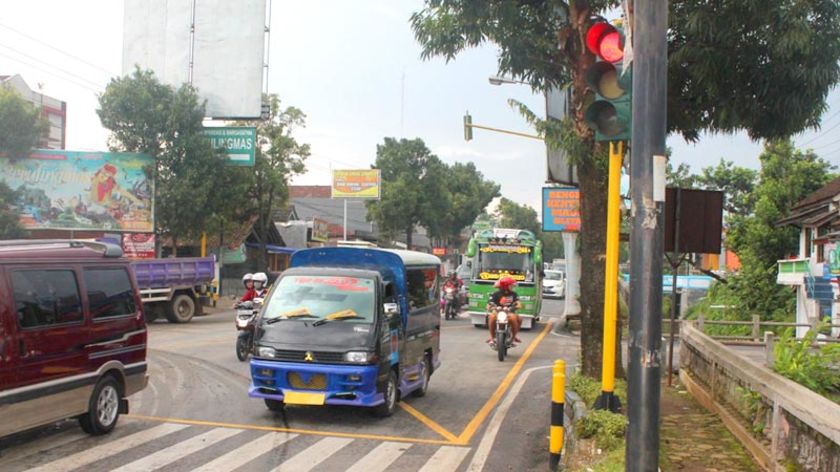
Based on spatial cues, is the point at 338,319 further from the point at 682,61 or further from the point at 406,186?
the point at 406,186

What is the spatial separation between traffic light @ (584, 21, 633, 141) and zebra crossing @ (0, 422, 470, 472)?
12.2ft

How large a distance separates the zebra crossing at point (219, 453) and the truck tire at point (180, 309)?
16042 mm

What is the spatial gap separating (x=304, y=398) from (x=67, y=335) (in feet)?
8.94

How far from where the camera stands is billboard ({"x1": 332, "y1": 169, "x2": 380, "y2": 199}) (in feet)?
150

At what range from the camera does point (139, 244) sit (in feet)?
99.1

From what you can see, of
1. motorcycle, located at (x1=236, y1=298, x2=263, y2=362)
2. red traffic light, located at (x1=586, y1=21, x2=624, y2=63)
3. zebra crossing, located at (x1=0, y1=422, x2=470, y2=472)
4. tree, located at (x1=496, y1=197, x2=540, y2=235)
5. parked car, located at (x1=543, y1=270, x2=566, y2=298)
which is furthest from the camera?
tree, located at (x1=496, y1=197, x2=540, y2=235)

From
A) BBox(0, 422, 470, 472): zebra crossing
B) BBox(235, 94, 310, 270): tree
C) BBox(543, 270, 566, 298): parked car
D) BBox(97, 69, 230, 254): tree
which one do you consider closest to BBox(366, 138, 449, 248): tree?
BBox(543, 270, 566, 298): parked car

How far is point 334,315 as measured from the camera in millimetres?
9422

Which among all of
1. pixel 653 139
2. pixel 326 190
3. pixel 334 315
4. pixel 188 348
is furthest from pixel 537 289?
pixel 326 190

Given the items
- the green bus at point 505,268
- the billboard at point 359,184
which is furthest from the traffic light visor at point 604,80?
the billboard at point 359,184

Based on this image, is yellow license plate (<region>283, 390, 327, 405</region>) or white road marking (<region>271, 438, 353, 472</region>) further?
yellow license plate (<region>283, 390, 327, 405</region>)

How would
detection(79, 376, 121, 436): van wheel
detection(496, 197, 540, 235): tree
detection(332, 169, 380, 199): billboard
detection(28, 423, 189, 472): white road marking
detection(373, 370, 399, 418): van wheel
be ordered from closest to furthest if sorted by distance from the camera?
detection(28, 423, 189, 472): white road marking, detection(79, 376, 121, 436): van wheel, detection(373, 370, 399, 418): van wheel, detection(332, 169, 380, 199): billboard, detection(496, 197, 540, 235): tree

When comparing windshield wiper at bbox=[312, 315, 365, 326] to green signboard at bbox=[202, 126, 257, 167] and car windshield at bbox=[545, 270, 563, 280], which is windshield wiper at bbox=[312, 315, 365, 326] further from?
car windshield at bbox=[545, 270, 563, 280]

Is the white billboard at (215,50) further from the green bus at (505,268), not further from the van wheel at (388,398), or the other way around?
the van wheel at (388,398)
